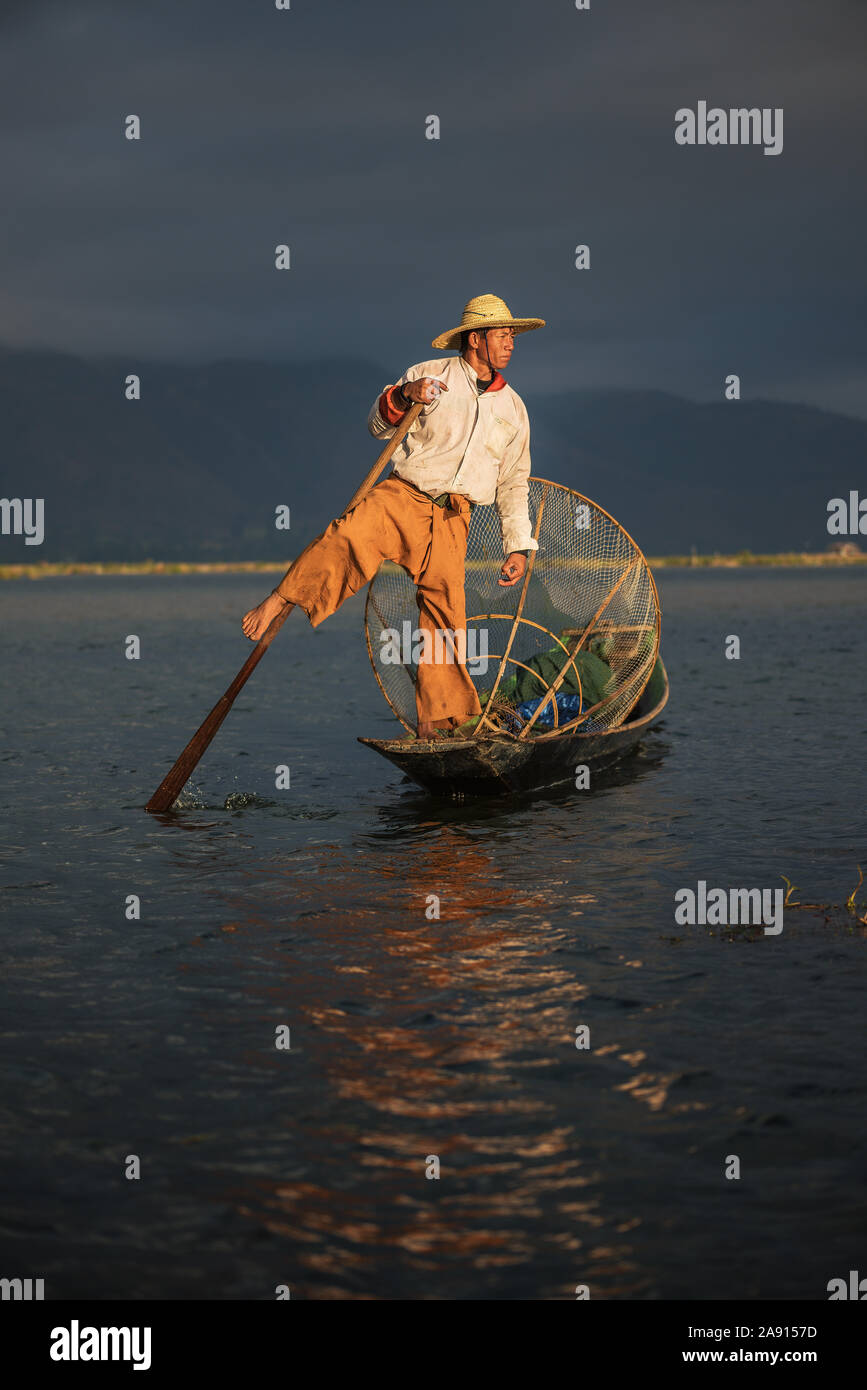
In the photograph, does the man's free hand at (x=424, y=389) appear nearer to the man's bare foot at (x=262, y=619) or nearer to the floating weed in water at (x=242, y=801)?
the man's bare foot at (x=262, y=619)

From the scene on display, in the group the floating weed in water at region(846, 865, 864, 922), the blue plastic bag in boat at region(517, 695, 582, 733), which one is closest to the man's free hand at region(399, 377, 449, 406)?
the blue plastic bag in boat at region(517, 695, 582, 733)

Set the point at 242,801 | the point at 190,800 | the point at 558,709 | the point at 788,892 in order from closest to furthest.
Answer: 1. the point at 788,892
2. the point at 242,801
3. the point at 190,800
4. the point at 558,709

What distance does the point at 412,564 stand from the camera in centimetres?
1055

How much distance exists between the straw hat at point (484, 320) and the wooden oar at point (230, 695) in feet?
2.50

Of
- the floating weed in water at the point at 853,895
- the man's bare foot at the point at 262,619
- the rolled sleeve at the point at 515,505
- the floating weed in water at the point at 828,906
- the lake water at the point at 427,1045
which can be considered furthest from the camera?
the rolled sleeve at the point at 515,505

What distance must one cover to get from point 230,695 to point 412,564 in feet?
5.90

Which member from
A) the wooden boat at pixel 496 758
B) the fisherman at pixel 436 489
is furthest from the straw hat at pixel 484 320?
the wooden boat at pixel 496 758

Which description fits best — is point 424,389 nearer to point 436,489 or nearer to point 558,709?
point 436,489

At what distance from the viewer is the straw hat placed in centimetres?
996

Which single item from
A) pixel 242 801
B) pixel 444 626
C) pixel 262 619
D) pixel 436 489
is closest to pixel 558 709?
pixel 444 626

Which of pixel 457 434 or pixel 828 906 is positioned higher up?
pixel 457 434

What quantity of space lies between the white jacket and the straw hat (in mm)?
182

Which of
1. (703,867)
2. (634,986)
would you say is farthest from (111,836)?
(634,986)

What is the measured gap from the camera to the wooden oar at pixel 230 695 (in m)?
9.62
